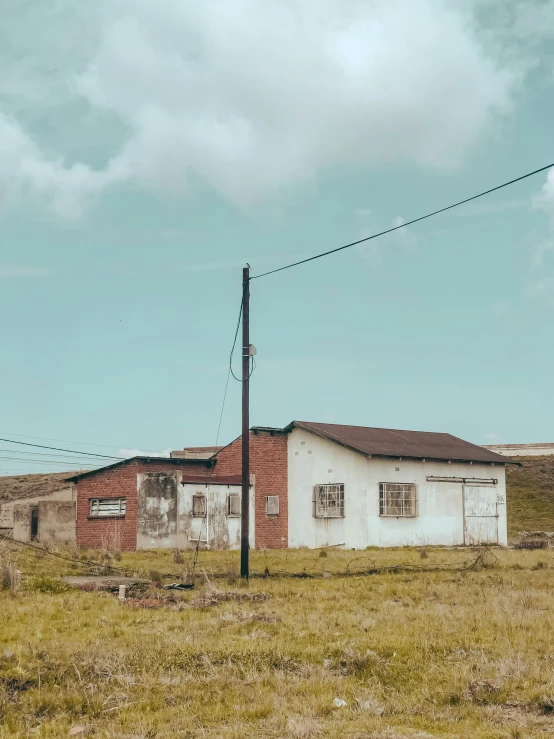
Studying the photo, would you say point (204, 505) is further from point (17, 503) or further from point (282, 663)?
point (282, 663)

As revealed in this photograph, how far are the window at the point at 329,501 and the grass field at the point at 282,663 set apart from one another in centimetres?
1563

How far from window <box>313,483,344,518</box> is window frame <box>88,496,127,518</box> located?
25.6 ft

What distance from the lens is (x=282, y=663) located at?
9508mm

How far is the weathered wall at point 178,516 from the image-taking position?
32500mm

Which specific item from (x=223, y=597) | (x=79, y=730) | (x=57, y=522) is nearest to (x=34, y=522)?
A: (x=57, y=522)

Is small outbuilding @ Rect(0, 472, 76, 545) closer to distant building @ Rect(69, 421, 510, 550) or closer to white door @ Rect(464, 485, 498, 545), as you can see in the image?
distant building @ Rect(69, 421, 510, 550)

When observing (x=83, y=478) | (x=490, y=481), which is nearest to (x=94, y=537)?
(x=83, y=478)

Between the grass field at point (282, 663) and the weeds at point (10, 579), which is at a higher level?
the weeds at point (10, 579)

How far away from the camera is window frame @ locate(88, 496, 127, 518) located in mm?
34344

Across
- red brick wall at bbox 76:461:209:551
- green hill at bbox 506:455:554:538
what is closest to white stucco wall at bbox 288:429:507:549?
red brick wall at bbox 76:461:209:551

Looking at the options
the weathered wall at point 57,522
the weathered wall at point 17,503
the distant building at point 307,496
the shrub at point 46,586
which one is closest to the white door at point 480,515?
the distant building at point 307,496

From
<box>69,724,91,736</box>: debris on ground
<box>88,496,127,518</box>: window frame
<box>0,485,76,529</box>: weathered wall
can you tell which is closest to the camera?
<box>69,724,91,736</box>: debris on ground

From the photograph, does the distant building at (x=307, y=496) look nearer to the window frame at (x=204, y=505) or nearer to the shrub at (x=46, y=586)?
the window frame at (x=204, y=505)

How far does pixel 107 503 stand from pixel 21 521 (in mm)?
5179
